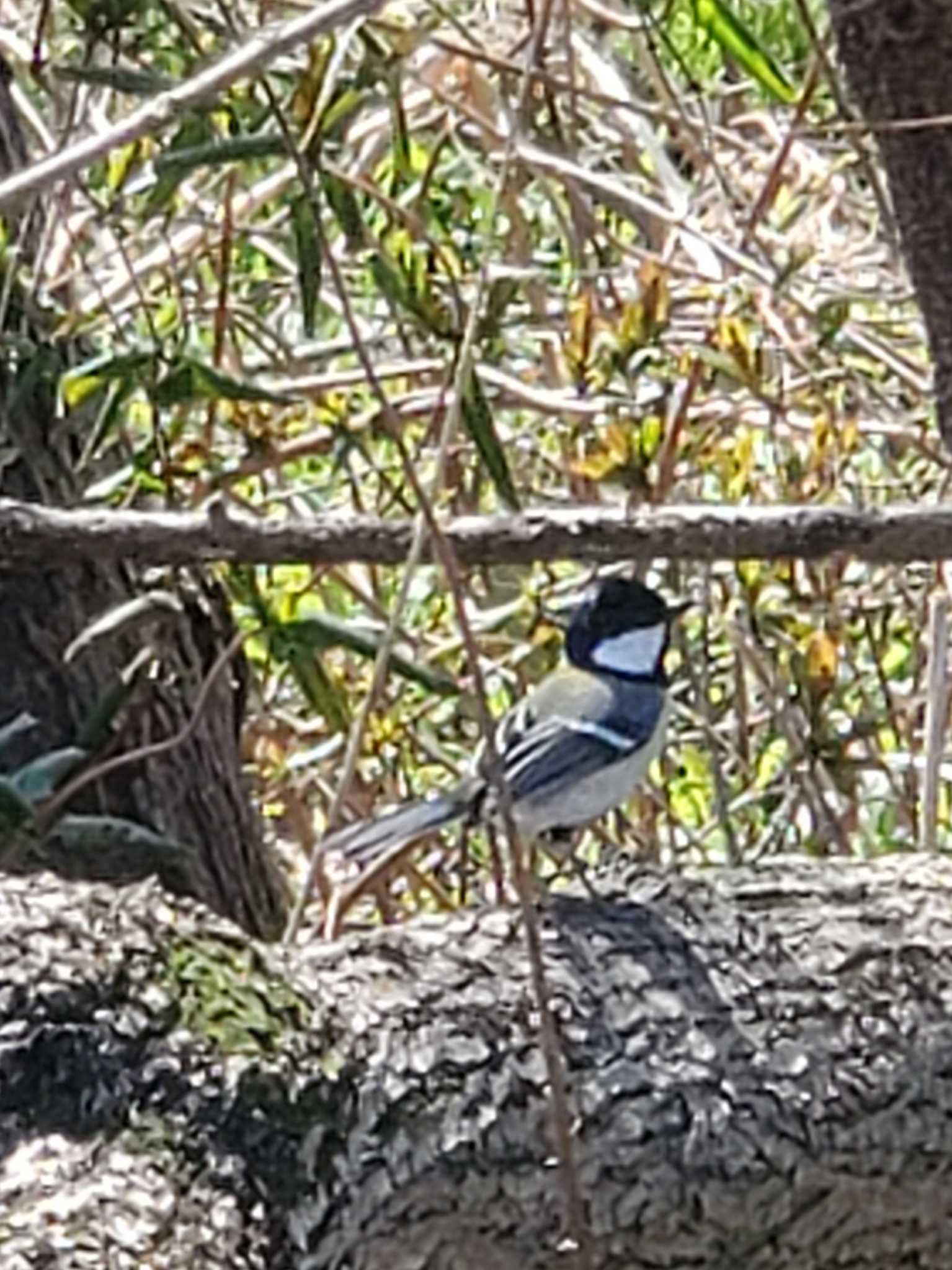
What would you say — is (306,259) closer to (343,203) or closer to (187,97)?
(343,203)

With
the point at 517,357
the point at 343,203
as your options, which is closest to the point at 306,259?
the point at 343,203

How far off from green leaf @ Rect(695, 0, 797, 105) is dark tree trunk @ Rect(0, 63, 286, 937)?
16.4 inches

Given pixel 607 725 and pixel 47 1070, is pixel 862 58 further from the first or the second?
pixel 47 1070

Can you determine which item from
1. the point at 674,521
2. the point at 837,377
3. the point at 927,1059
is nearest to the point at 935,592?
the point at 837,377

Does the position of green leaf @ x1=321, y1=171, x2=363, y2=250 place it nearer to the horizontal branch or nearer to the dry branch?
the horizontal branch

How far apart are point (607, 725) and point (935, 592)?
0.40 meters

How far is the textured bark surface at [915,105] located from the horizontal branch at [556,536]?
0.55 feet

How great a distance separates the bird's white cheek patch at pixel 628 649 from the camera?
169 centimetres

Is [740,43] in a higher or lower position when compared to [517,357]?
higher

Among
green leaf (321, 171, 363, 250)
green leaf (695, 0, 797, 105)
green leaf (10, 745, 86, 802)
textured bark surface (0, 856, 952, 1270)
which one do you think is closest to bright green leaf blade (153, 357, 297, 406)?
green leaf (321, 171, 363, 250)

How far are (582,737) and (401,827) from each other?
0.48 feet

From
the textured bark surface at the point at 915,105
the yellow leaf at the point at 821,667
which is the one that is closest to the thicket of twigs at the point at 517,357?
the yellow leaf at the point at 821,667

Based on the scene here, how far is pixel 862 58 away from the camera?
4.56 ft

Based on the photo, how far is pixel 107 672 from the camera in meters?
1.62
